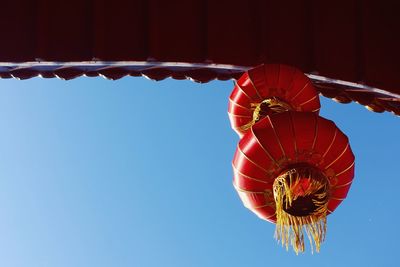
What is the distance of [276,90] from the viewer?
419 centimetres

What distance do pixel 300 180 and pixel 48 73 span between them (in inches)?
87.7

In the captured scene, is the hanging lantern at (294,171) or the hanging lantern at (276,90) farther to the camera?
the hanging lantern at (276,90)

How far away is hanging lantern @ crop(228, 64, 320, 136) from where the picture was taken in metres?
4.15

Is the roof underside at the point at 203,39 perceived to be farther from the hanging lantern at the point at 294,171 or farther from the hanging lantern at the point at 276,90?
the hanging lantern at the point at 294,171

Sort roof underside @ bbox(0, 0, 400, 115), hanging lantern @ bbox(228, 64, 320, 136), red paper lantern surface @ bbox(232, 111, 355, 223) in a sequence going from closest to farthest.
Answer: red paper lantern surface @ bbox(232, 111, 355, 223) → hanging lantern @ bbox(228, 64, 320, 136) → roof underside @ bbox(0, 0, 400, 115)

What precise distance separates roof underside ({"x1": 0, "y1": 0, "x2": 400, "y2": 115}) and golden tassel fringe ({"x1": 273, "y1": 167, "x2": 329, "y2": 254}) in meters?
1.38

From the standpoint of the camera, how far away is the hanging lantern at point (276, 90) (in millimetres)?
4152

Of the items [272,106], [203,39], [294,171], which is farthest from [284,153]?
[203,39]

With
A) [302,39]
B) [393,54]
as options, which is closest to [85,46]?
[302,39]

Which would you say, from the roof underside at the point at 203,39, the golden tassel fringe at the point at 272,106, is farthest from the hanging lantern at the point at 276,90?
the roof underside at the point at 203,39

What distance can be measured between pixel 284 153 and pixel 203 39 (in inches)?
59.8

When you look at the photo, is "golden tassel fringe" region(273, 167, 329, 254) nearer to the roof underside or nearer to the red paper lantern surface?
the red paper lantern surface

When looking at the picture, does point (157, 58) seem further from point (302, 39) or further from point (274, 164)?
point (274, 164)

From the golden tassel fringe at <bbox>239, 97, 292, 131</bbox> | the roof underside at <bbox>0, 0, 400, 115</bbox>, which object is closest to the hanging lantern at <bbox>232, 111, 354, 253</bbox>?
the golden tassel fringe at <bbox>239, 97, 292, 131</bbox>
